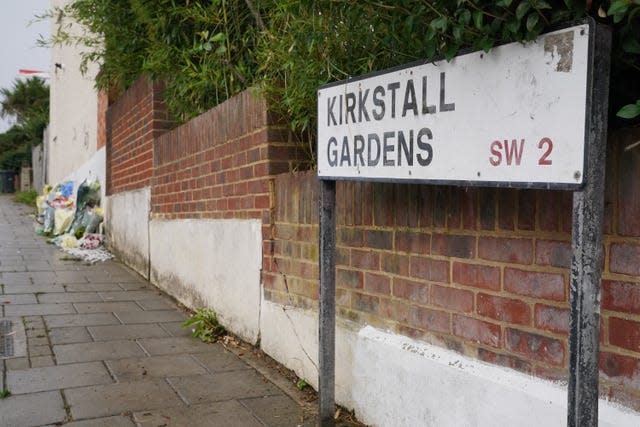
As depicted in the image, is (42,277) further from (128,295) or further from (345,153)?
(345,153)

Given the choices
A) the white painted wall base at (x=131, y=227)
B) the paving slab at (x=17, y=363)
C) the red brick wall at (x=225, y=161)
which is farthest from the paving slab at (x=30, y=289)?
the paving slab at (x=17, y=363)

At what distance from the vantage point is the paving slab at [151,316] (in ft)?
17.4

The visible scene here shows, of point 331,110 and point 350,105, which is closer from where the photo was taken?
point 350,105

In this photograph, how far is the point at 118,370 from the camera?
12.8ft

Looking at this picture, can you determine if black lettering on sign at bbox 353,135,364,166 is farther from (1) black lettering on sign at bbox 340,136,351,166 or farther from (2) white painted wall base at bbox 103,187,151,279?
(2) white painted wall base at bbox 103,187,151,279

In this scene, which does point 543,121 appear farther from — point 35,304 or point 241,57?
point 35,304

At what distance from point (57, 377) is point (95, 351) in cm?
58

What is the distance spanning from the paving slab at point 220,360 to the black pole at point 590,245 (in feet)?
8.79

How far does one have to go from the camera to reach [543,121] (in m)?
1.69

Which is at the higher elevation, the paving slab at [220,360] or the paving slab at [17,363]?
the paving slab at [17,363]

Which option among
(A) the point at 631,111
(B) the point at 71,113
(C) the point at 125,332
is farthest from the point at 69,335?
(B) the point at 71,113

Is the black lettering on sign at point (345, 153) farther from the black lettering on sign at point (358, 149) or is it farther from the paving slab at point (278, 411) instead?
the paving slab at point (278, 411)

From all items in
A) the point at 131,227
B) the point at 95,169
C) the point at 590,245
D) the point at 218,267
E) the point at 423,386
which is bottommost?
the point at 423,386

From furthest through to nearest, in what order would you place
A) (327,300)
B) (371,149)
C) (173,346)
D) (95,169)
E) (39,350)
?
(95,169) < (173,346) < (39,350) < (327,300) < (371,149)
